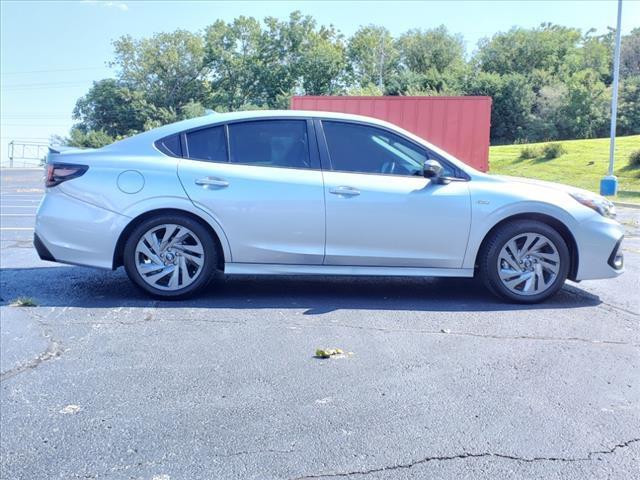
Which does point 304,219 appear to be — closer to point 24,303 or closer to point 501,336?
point 501,336

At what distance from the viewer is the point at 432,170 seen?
5.30 m

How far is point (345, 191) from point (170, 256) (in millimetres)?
1555

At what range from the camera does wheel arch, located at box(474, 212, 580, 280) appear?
5.38 m

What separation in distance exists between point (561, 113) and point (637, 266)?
4988 cm

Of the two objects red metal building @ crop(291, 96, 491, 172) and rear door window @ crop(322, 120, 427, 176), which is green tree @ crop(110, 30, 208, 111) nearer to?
red metal building @ crop(291, 96, 491, 172)

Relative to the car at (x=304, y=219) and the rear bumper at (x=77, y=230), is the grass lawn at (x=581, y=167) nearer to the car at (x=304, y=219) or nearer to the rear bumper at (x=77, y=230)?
the car at (x=304, y=219)

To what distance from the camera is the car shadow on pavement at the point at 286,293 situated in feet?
17.4

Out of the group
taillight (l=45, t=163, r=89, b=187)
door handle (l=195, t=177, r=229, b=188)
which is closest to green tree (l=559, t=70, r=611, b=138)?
door handle (l=195, t=177, r=229, b=188)

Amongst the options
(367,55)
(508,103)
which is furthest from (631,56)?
(367,55)

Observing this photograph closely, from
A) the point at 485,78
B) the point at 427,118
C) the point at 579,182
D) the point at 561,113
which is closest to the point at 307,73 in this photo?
the point at 485,78

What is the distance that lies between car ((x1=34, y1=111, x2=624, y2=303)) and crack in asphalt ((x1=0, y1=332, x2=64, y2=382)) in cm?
113

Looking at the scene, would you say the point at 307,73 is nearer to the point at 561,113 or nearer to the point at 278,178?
the point at 561,113

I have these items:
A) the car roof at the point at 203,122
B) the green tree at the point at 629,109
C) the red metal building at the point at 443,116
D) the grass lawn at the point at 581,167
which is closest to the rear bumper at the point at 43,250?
the car roof at the point at 203,122

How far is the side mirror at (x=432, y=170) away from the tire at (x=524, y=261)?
687 mm
